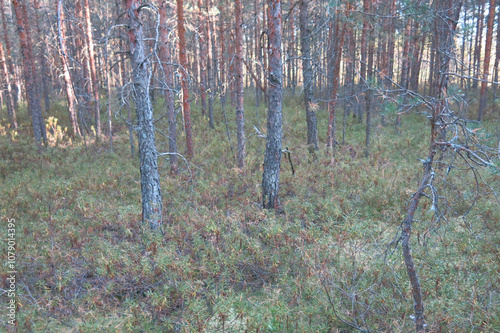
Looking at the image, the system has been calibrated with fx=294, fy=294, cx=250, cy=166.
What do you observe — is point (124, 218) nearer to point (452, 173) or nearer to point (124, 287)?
point (124, 287)

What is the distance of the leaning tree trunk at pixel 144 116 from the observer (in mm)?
5871

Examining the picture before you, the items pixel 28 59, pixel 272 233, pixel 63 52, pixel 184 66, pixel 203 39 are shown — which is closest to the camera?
pixel 63 52

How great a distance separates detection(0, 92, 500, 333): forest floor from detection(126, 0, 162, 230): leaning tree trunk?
615mm

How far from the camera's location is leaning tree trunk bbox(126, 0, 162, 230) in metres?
5.87

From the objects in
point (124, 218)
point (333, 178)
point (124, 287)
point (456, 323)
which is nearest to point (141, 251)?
point (124, 287)

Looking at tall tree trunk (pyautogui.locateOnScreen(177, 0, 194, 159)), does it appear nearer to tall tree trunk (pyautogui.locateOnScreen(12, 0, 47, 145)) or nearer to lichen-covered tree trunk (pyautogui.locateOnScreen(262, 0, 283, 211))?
lichen-covered tree trunk (pyautogui.locateOnScreen(262, 0, 283, 211))

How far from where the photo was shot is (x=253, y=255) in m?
5.51

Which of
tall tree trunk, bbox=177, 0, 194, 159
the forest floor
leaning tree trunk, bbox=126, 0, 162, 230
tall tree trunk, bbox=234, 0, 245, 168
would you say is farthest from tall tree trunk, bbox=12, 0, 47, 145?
leaning tree trunk, bbox=126, 0, 162, 230

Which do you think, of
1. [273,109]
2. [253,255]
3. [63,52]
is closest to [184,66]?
[273,109]

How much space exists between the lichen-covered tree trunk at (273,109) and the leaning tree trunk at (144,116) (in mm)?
2709

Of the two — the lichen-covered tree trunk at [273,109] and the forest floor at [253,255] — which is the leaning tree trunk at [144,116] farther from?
the lichen-covered tree trunk at [273,109]

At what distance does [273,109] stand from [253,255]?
138 inches

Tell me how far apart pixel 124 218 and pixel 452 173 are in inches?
384

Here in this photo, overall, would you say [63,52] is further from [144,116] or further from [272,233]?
[272,233]
